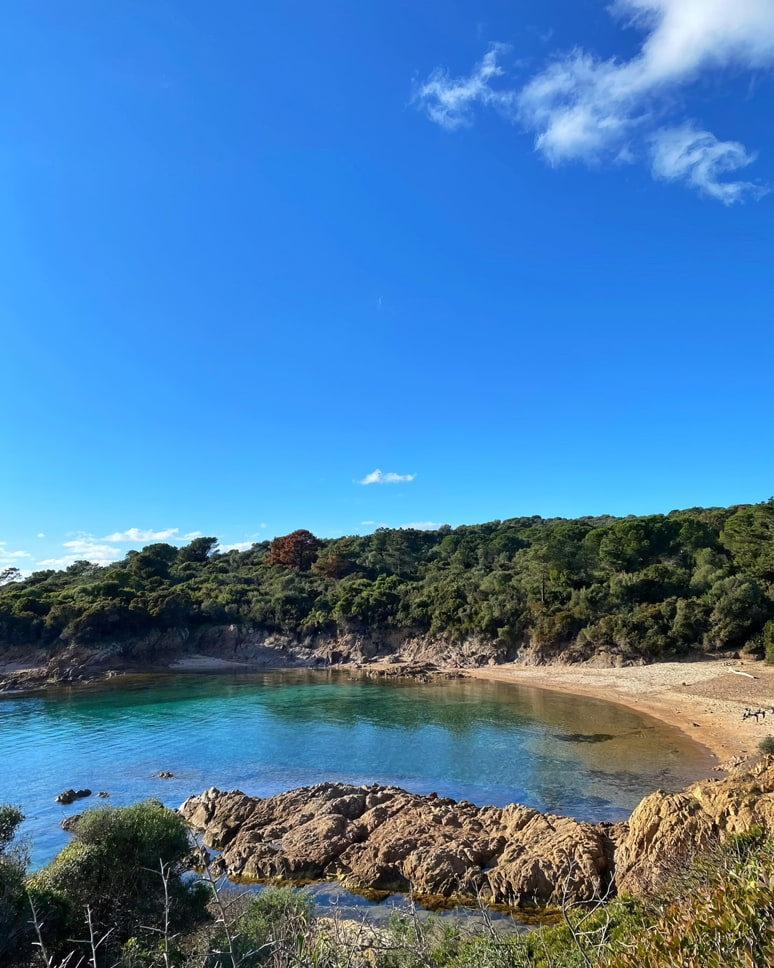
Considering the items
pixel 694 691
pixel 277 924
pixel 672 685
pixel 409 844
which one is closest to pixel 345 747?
pixel 409 844

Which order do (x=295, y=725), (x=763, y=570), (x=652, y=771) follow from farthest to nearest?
1. (x=763, y=570)
2. (x=295, y=725)
3. (x=652, y=771)

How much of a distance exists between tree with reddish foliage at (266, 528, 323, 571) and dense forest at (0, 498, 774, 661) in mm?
4132

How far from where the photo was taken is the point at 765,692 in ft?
98.9

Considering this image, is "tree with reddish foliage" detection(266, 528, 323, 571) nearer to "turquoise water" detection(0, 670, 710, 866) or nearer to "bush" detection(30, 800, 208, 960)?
"turquoise water" detection(0, 670, 710, 866)

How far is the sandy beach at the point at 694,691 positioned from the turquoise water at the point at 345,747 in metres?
1.50

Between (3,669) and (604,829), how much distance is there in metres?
57.5

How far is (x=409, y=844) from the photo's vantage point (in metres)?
14.2

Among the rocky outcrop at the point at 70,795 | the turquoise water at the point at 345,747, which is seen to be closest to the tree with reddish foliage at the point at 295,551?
the turquoise water at the point at 345,747

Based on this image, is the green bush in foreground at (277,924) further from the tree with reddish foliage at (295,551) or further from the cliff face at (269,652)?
the tree with reddish foliage at (295,551)

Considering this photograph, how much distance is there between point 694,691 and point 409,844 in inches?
1006

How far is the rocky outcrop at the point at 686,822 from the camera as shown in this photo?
10.7 metres

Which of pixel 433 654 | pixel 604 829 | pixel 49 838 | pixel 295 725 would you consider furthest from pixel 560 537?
pixel 49 838

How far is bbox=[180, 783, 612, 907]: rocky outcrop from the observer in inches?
489

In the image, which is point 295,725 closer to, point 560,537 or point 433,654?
point 433,654
